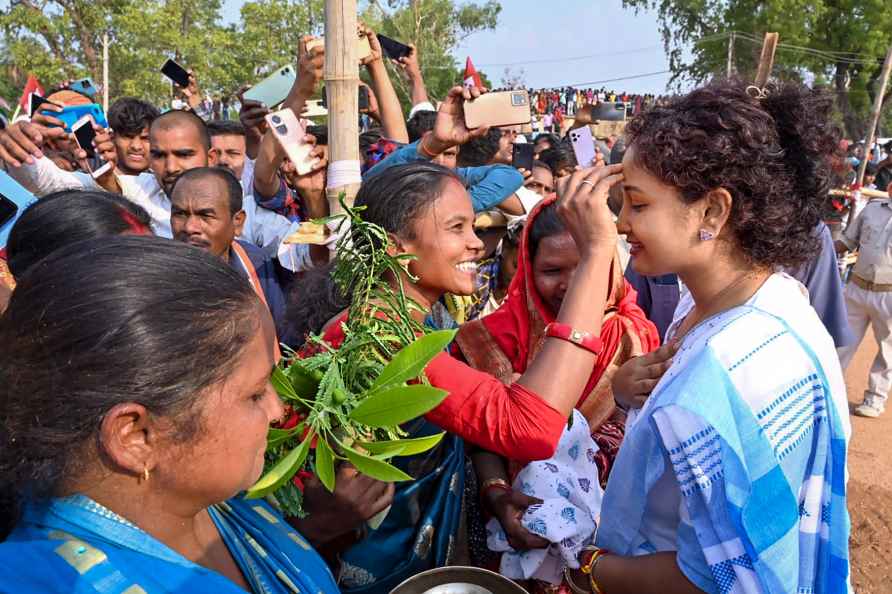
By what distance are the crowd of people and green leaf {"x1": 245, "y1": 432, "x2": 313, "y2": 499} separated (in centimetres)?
3

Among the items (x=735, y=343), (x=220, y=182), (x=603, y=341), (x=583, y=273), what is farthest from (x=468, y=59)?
(x=735, y=343)

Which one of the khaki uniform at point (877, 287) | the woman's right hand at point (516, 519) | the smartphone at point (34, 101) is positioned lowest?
the khaki uniform at point (877, 287)

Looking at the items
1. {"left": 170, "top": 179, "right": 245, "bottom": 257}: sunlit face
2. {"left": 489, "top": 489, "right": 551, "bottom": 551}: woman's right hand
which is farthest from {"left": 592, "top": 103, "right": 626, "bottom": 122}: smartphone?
{"left": 489, "top": 489, "right": 551, "bottom": 551}: woman's right hand

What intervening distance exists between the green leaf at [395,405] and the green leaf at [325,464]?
0.08 m

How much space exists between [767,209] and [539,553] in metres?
1.08

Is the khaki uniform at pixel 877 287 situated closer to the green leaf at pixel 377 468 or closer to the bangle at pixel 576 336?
the bangle at pixel 576 336

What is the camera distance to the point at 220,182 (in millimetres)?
3205

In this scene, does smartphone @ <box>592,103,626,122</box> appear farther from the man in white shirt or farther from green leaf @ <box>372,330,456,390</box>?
green leaf @ <box>372,330,456,390</box>

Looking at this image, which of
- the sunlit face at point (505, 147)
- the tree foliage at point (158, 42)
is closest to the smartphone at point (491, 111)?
the sunlit face at point (505, 147)

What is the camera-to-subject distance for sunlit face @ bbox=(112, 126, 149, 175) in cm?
512

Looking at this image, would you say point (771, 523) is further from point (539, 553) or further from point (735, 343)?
point (539, 553)

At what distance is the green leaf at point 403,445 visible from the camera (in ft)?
3.92

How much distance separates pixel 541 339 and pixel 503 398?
80cm

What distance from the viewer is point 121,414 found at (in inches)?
40.6
